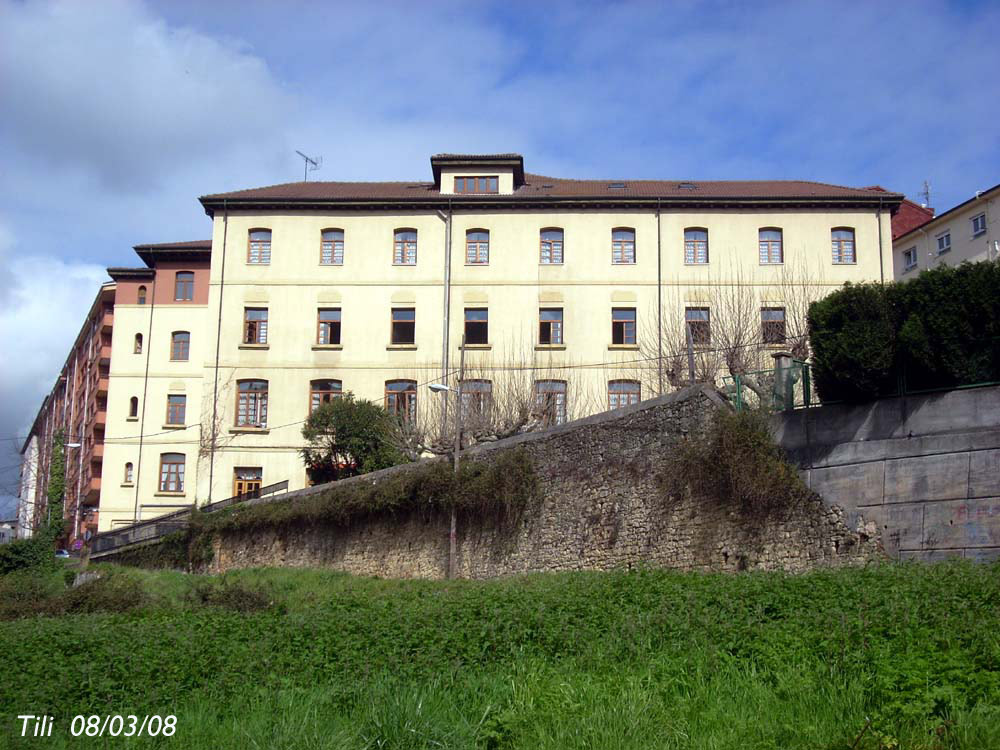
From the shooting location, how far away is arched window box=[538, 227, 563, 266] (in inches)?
1591

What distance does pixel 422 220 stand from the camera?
41000 millimetres

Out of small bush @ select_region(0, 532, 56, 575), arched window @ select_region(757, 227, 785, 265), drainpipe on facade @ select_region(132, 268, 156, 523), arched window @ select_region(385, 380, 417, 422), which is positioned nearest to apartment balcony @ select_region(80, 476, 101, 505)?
drainpipe on facade @ select_region(132, 268, 156, 523)

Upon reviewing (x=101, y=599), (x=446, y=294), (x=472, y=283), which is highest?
(x=472, y=283)

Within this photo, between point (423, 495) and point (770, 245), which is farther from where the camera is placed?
point (770, 245)

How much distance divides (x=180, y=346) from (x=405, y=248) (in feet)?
41.0

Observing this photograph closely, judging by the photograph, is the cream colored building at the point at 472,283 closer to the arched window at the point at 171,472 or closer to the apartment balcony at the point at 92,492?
the arched window at the point at 171,472

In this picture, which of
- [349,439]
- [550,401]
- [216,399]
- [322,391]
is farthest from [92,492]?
[550,401]

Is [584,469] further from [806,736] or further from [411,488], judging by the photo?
[806,736]

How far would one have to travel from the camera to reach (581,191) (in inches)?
1658

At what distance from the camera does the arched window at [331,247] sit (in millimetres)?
41156

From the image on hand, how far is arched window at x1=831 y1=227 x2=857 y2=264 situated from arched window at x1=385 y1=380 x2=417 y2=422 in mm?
16809

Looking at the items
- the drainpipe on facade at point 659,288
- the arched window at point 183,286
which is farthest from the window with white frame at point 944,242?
the arched window at point 183,286

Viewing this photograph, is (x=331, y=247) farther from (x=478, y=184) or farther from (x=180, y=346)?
(x=180, y=346)

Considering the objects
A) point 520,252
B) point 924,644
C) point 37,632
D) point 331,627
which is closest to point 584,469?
point 331,627
